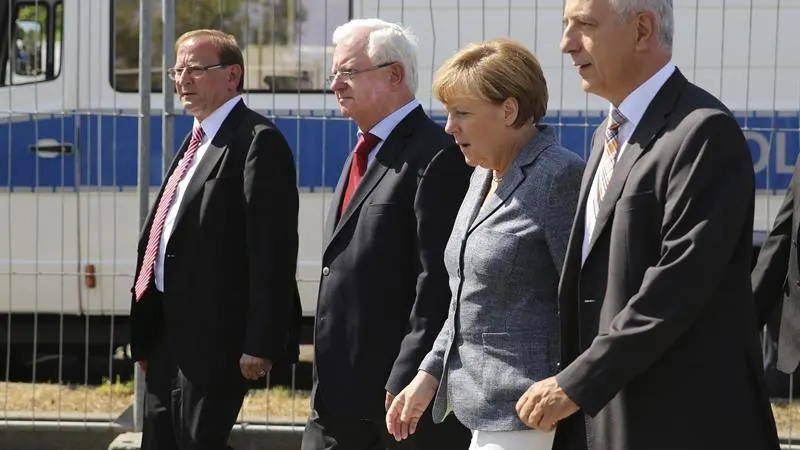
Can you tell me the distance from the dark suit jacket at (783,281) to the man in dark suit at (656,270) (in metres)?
1.48

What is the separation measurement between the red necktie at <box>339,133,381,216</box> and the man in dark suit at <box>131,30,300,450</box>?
29cm

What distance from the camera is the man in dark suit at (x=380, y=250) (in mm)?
3887

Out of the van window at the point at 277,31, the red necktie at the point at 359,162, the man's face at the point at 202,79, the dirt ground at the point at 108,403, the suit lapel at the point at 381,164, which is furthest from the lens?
the van window at the point at 277,31

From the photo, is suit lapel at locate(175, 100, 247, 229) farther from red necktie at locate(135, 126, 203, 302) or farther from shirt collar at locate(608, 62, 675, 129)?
shirt collar at locate(608, 62, 675, 129)

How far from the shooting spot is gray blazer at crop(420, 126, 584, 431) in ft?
10.6

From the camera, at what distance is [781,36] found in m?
7.44

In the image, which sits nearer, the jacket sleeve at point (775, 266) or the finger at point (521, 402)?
the finger at point (521, 402)

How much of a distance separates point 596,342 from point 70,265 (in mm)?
5595

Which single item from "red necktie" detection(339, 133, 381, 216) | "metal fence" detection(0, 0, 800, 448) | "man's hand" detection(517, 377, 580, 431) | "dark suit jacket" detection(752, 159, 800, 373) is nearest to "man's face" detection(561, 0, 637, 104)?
"man's hand" detection(517, 377, 580, 431)

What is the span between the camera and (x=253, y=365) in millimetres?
4418

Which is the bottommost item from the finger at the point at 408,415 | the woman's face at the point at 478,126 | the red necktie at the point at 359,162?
the finger at the point at 408,415

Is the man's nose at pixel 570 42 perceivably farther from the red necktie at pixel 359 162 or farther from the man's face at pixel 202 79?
the man's face at pixel 202 79

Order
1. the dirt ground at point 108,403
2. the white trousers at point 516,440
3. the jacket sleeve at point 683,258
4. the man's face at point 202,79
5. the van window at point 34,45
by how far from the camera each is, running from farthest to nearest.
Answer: the van window at point 34,45 < the dirt ground at point 108,403 < the man's face at point 202,79 < the white trousers at point 516,440 < the jacket sleeve at point 683,258

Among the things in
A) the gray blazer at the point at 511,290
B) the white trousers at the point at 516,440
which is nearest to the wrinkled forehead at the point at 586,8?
the gray blazer at the point at 511,290
